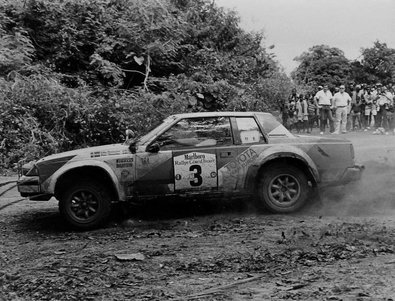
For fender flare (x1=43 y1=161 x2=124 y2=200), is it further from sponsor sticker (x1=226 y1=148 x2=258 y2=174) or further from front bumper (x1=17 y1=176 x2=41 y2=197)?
sponsor sticker (x1=226 y1=148 x2=258 y2=174)

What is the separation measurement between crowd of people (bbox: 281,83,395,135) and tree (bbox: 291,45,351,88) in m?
15.7

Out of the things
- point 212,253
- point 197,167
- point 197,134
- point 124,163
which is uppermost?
point 197,134

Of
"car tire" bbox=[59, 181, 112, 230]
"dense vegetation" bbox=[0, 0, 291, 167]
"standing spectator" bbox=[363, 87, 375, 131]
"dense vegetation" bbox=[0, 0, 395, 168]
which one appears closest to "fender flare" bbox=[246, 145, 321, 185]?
"car tire" bbox=[59, 181, 112, 230]

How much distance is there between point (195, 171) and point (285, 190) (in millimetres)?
1448

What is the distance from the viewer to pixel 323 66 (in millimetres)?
40156

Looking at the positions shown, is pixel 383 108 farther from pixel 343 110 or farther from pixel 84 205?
pixel 84 205

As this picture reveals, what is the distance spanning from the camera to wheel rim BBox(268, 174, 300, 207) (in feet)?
25.2

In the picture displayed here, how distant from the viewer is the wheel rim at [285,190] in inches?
302

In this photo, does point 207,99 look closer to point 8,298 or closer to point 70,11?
point 70,11

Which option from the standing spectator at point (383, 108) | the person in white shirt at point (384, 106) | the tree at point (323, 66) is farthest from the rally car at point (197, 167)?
the tree at point (323, 66)

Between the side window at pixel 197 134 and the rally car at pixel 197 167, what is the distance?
1 cm

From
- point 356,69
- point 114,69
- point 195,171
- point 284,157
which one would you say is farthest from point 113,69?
point 356,69

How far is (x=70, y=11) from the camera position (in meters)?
17.6

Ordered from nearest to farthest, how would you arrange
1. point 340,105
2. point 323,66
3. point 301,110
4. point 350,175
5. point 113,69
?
point 350,175 → point 113,69 → point 340,105 → point 301,110 → point 323,66
